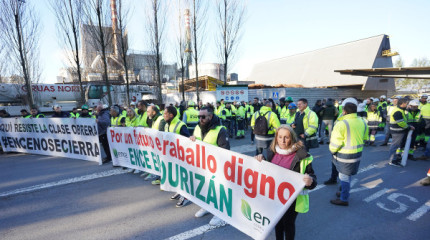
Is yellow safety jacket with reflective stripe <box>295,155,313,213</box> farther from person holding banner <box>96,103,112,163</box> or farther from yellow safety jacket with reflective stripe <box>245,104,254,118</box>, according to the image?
yellow safety jacket with reflective stripe <box>245,104,254,118</box>

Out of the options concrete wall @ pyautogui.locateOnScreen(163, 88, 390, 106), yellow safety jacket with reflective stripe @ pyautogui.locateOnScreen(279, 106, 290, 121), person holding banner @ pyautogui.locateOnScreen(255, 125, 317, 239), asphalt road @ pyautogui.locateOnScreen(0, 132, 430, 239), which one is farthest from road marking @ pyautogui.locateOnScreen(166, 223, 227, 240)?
concrete wall @ pyautogui.locateOnScreen(163, 88, 390, 106)

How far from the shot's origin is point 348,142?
3.37m

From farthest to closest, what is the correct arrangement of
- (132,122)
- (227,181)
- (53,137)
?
(53,137), (132,122), (227,181)

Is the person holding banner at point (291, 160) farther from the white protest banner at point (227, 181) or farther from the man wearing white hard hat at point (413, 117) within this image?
the man wearing white hard hat at point (413, 117)

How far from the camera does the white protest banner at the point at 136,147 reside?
13.9 feet

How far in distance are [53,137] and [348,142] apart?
8.65m

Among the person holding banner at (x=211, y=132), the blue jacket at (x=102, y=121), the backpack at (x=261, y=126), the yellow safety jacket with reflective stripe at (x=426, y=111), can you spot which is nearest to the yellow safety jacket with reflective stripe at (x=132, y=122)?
the blue jacket at (x=102, y=121)

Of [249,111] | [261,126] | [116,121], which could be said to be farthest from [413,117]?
[116,121]

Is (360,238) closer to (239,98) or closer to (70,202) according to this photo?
(70,202)

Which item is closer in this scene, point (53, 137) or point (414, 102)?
point (414, 102)

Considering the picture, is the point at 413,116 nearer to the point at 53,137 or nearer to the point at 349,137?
the point at 349,137

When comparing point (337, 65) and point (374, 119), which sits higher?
point (337, 65)

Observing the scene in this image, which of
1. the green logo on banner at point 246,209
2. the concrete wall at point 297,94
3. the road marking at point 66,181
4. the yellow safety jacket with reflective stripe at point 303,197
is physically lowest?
the road marking at point 66,181

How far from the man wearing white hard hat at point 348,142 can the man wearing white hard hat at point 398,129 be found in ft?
8.97
